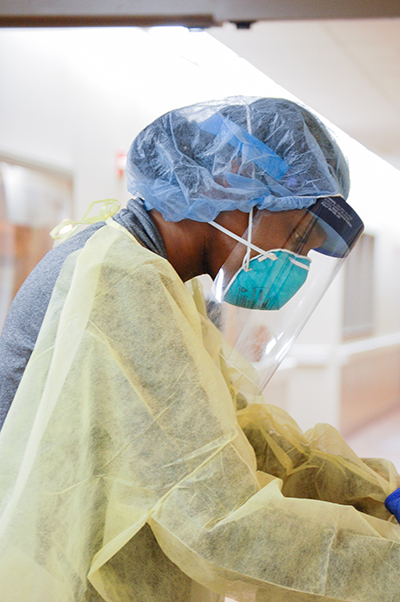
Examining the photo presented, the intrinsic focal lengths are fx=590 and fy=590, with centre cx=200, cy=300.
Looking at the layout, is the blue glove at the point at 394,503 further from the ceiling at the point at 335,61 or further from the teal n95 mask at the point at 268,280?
the ceiling at the point at 335,61

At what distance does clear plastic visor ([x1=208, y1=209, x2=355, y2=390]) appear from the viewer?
Answer: 1.07 metres

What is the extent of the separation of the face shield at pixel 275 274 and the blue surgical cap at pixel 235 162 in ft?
0.13

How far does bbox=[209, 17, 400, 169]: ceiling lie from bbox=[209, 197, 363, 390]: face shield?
1.24 meters

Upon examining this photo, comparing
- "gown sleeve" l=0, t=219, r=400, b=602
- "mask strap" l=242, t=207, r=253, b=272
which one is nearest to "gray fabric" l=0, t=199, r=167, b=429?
"gown sleeve" l=0, t=219, r=400, b=602

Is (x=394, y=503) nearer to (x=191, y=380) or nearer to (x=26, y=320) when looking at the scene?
(x=191, y=380)

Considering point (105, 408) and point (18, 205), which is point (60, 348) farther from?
point (18, 205)

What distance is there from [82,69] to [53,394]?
2447 mm

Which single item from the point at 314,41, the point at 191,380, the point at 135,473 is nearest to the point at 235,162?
the point at 191,380

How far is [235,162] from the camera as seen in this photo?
103cm

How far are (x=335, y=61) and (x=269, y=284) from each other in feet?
7.02

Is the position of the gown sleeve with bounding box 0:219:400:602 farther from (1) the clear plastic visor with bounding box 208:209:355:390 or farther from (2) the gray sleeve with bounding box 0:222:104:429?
(1) the clear plastic visor with bounding box 208:209:355:390

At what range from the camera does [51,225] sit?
267 cm

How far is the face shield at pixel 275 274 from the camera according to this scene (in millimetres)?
A: 1072

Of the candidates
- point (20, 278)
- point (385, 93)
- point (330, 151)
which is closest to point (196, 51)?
point (385, 93)
